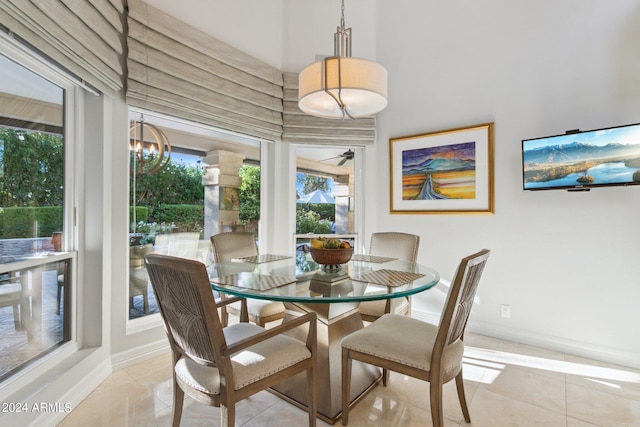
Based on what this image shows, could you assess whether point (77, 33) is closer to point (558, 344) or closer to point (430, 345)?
point (430, 345)

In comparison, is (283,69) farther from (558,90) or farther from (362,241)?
(558,90)

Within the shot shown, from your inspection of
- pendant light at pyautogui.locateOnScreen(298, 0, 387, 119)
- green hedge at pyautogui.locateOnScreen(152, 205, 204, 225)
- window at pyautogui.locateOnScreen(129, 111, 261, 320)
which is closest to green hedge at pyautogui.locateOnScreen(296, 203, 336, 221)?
window at pyautogui.locateOnScreen(129, 111, 261, 320)

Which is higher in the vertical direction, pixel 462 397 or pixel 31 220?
pixel 31 220

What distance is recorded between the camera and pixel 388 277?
1.89 m

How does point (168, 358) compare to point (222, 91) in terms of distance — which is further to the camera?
point (222, 91)

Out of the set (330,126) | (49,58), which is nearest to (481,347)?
(330,126)

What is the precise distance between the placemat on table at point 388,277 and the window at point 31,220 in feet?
5.95

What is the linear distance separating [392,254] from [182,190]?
1.96 metres

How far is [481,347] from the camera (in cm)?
281

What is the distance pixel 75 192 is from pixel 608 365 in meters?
4.10

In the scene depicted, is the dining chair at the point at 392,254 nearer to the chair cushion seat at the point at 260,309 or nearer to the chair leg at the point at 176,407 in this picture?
the chair cushion seat at the point at 260,309

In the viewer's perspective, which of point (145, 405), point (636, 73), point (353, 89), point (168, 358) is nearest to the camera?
point (353, 89)

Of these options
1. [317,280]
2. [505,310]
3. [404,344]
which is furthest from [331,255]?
[505,310]

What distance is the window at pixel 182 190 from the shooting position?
2.63 metres
